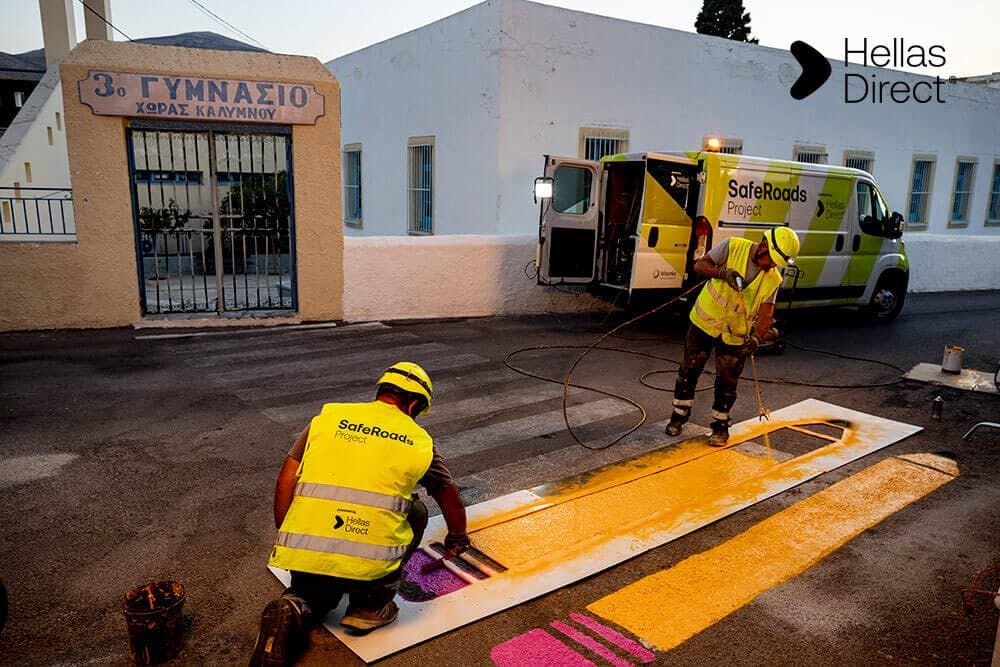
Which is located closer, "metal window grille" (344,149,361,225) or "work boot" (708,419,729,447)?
"work boot" (708,419,729,447)

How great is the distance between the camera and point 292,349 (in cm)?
902

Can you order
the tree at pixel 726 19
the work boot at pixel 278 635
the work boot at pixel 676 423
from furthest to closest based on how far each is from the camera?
the tree at pixel 726 19 → the work boot at pixel 676 423 → the work boot at pixel 278 635

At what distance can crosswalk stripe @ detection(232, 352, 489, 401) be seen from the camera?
7184 mm

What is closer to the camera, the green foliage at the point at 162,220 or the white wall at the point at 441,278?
the green foliage at the point at 162,220

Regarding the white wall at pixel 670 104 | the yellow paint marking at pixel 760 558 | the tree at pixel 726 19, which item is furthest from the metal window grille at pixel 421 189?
the tree at pixel 726 19

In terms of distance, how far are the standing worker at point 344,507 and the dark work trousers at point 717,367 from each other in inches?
135

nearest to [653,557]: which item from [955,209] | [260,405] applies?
[260,405]

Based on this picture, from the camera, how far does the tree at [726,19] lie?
34344 mm

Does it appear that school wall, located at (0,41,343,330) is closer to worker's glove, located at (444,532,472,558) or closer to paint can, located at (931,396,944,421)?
worker's glove, located at (444,532,472,558)

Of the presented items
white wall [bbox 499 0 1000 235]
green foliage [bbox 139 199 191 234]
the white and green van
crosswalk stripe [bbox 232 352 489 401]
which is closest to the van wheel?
the white and green van

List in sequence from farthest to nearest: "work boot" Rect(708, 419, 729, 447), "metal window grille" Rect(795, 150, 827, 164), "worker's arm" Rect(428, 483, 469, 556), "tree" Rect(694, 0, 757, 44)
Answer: "tree" Rect(694, 0, 757, 44)
"metal window grille" Rect(795, 150, 827, 164)
"work boot" Rect(708, 419, 729, 447)
"worker's arm" Rect(428, 483, 469, 556)

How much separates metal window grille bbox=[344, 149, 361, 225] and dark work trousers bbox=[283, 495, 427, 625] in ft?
55.0

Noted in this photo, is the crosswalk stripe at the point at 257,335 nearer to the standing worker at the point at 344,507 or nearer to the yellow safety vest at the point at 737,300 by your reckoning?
the yellow safety vest at the point at 737,300

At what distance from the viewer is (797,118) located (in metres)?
17.8
